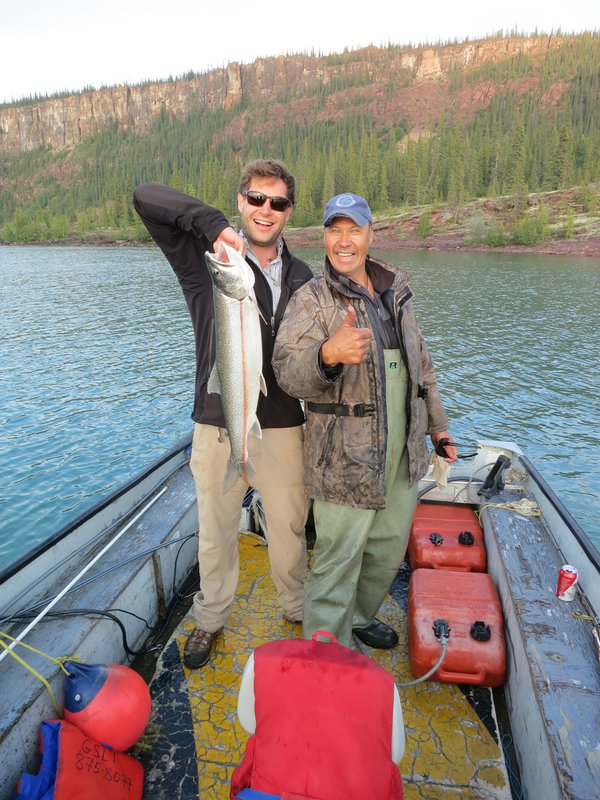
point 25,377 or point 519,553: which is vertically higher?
point 519,553

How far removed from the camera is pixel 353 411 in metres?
3.11

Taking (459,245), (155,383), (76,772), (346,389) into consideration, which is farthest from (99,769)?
(459,245)

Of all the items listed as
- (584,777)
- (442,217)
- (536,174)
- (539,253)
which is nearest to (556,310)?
(584,777)

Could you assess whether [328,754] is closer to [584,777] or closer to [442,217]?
[584,777]

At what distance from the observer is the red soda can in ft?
11.5

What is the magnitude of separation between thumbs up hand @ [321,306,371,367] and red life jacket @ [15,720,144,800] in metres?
2.24

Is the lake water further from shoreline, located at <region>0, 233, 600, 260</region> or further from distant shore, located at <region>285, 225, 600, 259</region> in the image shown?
distant shore, located at <region>285, 225, 600, 259</region>

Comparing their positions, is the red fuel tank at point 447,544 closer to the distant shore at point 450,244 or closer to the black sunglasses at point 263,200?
the black sunglasses at point 263,200

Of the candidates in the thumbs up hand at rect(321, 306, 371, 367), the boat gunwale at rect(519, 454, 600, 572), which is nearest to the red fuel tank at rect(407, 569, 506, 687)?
the boat gunwale at rect(519, 454, 600, 572)

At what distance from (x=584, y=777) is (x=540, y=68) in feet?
608

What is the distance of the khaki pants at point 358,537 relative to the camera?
3279mm

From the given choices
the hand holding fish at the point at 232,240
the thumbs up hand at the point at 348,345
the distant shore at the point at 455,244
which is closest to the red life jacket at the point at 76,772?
the thumbs up hand at the point at 348,345

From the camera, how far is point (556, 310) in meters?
29.4

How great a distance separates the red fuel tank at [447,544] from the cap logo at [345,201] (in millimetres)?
2913
